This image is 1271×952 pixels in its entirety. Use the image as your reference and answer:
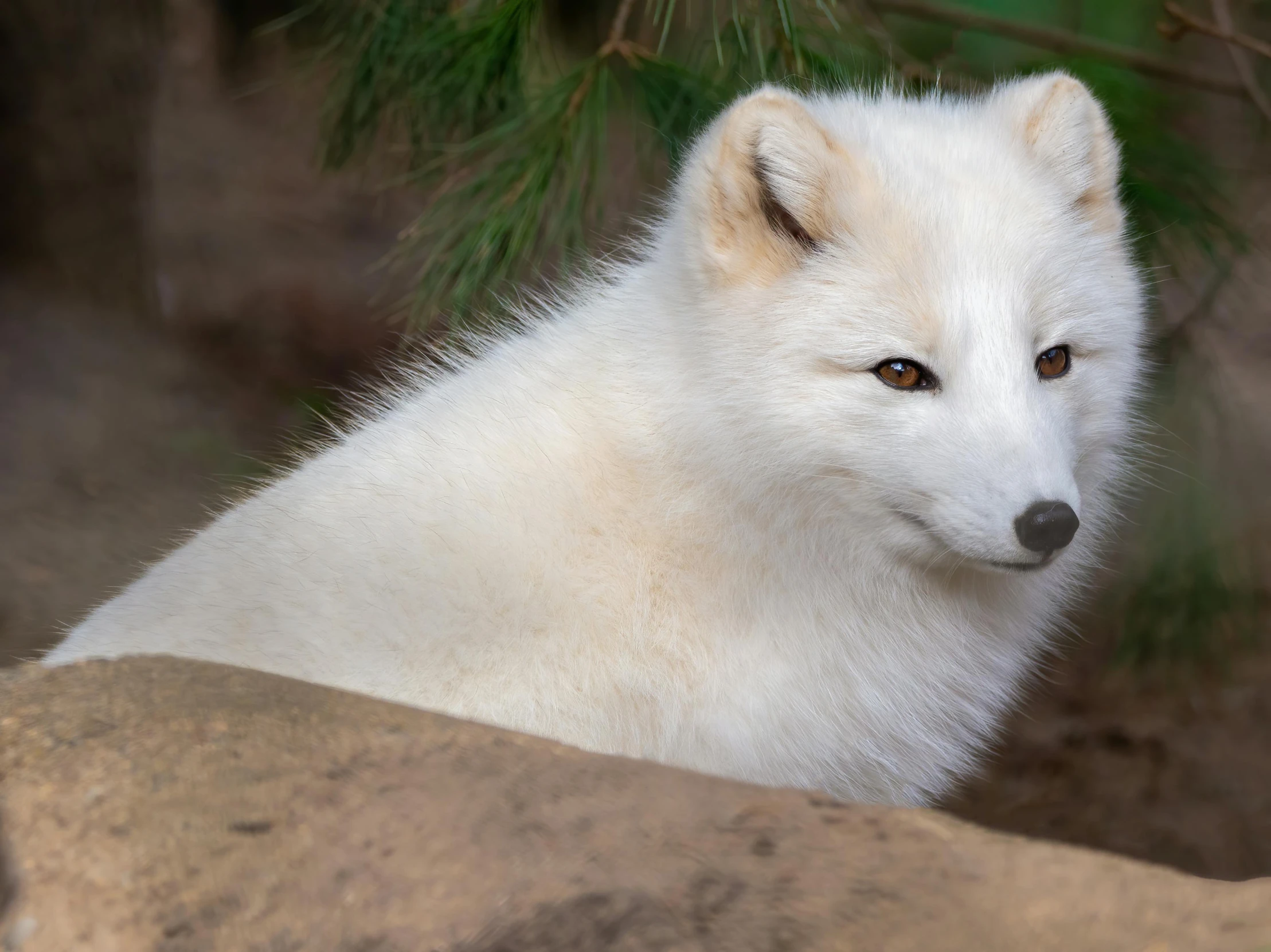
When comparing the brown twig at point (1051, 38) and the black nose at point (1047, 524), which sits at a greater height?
the brown twig at point (1051, 38)

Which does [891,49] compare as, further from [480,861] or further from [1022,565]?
[480,861]

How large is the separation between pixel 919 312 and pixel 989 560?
391mm

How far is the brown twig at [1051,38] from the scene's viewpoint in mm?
2791

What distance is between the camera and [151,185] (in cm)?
→ 541

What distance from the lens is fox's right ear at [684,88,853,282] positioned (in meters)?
1.87

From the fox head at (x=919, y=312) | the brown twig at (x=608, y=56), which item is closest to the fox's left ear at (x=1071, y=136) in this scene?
the fox head at (x=919, y=312)

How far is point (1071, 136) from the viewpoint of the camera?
2070 millimetres

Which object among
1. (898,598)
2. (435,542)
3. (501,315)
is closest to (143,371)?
(501,315)

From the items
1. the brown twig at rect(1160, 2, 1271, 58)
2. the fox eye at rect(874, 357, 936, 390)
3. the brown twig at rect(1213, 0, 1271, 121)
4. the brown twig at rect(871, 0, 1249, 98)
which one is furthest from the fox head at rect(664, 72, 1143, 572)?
the brown twig at rect(1213, 0, 1271, 121)

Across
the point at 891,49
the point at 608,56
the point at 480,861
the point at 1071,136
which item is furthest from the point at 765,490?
the point at 891,49

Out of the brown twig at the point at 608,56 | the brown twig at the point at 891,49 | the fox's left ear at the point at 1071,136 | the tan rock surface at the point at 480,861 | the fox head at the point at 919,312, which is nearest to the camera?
the tan rock surface at the point at 480,861

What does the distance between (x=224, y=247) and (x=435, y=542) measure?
14.1 feet

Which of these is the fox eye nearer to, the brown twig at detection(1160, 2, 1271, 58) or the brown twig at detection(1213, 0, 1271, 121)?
the brown twig at detection(1160, 2, 1271, 58)

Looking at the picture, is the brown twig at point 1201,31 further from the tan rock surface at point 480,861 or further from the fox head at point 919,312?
the tan rock surface at point 480,861
